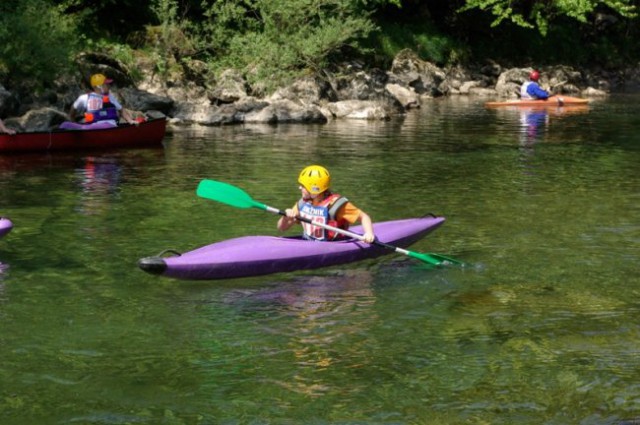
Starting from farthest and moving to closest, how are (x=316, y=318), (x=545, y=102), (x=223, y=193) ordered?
1. (x=545, y=102)
2. (x=223, y=193)
3. (x=316, y=318)

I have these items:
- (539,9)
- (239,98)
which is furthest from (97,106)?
(539,9)

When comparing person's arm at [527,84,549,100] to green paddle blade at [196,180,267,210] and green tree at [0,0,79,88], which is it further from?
green paddle blade at [196,180,267,210]

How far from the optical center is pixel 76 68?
873 inches

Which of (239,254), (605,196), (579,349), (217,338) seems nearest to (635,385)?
(579,349)

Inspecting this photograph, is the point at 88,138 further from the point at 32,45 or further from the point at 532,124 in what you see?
the point at 532,124

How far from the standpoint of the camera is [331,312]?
7.75 meters

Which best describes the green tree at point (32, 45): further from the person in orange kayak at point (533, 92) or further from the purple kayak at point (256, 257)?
the person in orange kayak at point (533, 92)

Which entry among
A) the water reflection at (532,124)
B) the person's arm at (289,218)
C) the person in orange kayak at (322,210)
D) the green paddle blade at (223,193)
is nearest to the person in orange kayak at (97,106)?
the water reflection at (532,124)

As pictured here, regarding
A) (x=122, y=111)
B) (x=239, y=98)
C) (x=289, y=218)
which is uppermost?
(x=239, y=98)

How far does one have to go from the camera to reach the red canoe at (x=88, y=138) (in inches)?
653

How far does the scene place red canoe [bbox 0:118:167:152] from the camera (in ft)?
54.4

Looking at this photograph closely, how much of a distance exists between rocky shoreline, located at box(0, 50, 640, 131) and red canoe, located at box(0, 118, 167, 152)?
177cm

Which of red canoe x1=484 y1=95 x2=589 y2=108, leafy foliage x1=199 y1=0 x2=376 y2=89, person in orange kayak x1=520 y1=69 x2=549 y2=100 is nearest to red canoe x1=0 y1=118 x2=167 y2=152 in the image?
leafy foliage x1=199 y1=0 x2=376 y2=89

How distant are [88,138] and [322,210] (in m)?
9.58
